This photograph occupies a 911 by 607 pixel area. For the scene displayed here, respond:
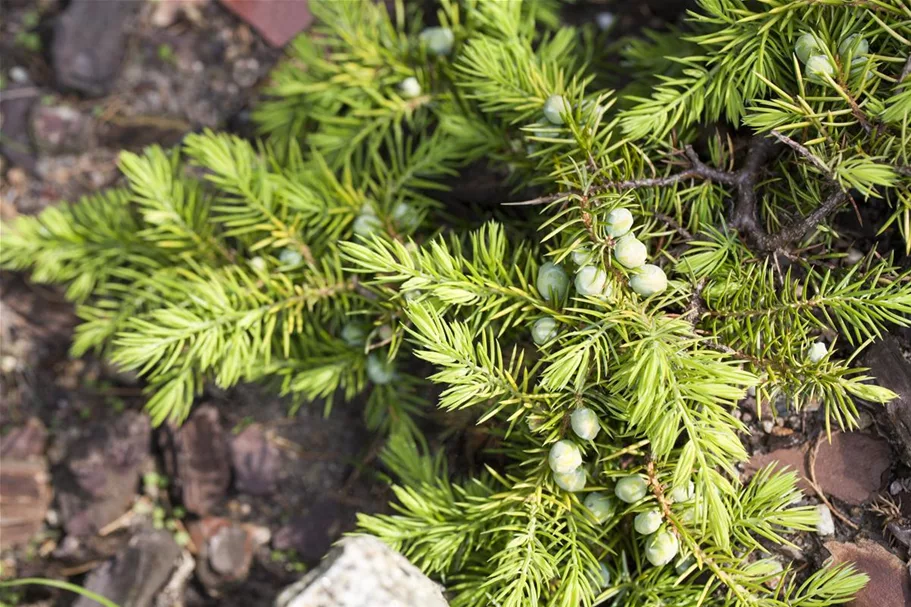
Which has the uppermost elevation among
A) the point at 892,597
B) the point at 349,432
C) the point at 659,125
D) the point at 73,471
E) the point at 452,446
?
the point at 659,125

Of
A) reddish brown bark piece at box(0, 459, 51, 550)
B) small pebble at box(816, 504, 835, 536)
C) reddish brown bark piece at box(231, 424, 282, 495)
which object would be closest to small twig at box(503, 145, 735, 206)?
small pebble at box(816, 504, 835, 536)

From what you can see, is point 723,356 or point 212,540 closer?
point 723,356

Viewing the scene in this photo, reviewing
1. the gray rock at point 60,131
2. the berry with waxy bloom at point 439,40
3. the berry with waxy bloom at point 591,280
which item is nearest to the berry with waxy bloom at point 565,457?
the berry with waxy bloom at point 591,280

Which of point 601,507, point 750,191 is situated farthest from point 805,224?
point 601,507

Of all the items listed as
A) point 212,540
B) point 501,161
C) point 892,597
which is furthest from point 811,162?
point 212,540

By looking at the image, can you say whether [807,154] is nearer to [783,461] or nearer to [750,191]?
[750,191]

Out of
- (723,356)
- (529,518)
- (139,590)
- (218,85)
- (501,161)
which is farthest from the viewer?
(218,85)

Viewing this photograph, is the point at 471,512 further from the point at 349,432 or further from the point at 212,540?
the point at 212,540
